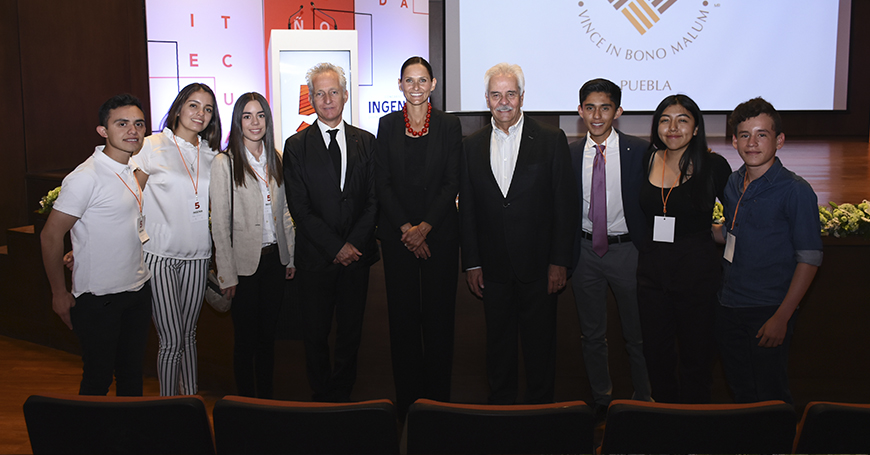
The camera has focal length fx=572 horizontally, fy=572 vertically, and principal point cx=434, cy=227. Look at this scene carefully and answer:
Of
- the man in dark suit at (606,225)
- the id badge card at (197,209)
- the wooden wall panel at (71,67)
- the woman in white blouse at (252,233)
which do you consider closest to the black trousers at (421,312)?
the woman in white blouse at (252,233)

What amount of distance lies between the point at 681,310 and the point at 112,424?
1.95 m

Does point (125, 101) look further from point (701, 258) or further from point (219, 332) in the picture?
point (701, 258)

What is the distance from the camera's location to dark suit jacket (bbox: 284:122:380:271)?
2.49 meters

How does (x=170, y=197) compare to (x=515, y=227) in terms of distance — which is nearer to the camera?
(x=170, y=197)

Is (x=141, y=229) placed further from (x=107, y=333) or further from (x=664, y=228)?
(x=664, y=228)

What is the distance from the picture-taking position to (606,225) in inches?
98.1

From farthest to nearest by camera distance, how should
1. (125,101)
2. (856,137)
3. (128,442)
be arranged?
(856,137) → (125,101) → (128,442)

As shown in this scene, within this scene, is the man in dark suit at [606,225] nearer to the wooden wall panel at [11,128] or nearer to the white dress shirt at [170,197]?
the white dress shirt at [170,197]

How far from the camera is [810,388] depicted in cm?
284

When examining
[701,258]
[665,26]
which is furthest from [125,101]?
[665,26]

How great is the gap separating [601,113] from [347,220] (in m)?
1.20

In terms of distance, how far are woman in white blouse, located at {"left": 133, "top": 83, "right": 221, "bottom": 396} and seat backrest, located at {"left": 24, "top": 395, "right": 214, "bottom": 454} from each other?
106cm

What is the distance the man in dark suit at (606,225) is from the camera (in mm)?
2469

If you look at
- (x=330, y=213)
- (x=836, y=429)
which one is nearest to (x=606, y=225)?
(x=330, y=213)
